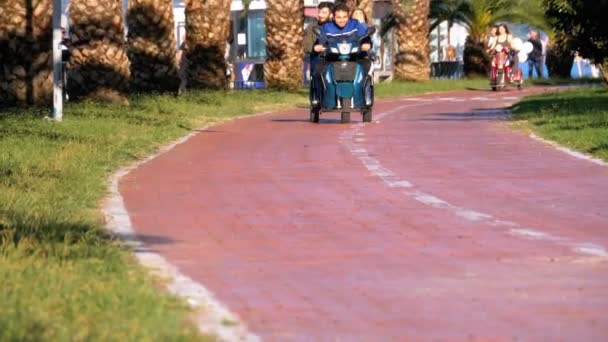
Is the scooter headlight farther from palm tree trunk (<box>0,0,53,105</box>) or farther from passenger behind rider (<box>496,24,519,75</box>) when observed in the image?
passenger behind rider (<box>496,24,519,75</box>)

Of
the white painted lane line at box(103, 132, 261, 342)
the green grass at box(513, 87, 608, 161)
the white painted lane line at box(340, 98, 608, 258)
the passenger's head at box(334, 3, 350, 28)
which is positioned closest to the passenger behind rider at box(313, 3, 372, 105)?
the passenger's head at box(334, 3, 350, 28)

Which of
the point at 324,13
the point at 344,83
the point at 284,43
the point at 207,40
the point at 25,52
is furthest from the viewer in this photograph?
the point at 284,43

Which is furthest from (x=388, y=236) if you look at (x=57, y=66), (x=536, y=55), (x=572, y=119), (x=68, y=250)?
(x=536, y=55)

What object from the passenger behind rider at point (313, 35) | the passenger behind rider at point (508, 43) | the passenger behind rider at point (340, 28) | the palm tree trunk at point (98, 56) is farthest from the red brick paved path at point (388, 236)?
the passenger behind rider at point (508, 43)

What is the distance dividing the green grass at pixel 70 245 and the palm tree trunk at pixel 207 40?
1541cm

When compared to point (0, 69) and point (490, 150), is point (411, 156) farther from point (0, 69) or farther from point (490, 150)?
point (0, 69)

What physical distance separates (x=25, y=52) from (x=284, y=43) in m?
17.9

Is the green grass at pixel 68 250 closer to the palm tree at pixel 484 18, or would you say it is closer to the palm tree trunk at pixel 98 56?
the palm tree trunk at pixel 98 56

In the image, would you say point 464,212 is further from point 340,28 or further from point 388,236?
point 340,28

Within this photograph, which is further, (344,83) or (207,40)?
(207,40)

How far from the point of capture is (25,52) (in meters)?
26.0

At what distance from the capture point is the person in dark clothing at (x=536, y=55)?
59.7 m

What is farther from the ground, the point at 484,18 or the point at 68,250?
the point at 484,18

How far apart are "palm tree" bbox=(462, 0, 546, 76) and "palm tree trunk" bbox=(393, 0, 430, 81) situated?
4.36 m
